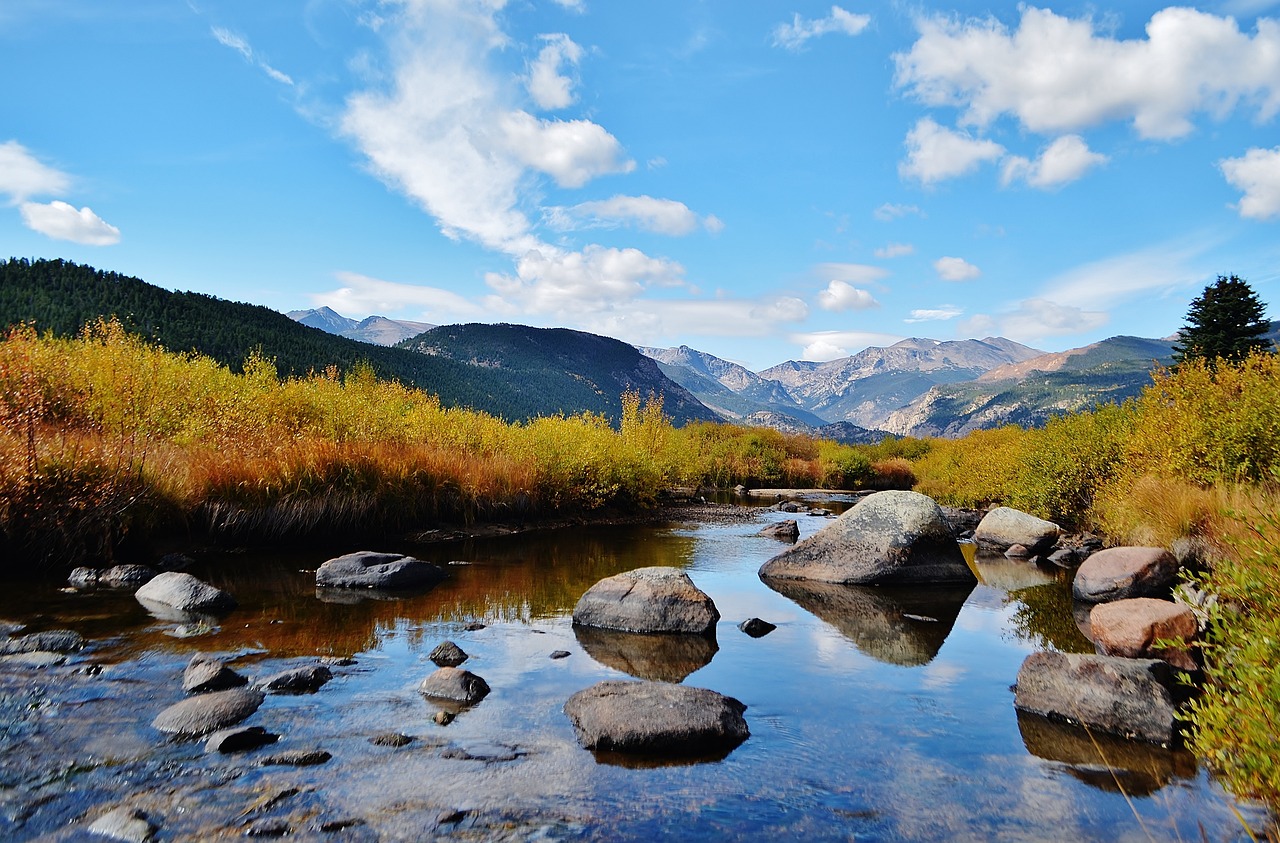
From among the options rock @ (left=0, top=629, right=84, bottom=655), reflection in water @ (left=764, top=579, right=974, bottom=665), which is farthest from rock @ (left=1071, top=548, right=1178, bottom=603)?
rock @ (left=0, top=629, right=84, bottom=655)

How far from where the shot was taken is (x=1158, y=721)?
293 inches

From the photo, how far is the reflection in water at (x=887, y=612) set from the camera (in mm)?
11211

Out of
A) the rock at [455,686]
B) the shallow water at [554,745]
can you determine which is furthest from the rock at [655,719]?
the rock at [455,686]

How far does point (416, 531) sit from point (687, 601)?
11.5 meters

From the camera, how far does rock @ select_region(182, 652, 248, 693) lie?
25.1ft

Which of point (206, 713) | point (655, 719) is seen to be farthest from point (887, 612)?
point (206, 713)

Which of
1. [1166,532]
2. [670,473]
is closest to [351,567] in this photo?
[1166,532]

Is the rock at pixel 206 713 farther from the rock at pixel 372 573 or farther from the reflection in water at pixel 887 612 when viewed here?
the reflection in water at pixel 887 612

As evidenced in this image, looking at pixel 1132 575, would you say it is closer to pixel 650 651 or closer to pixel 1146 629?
pixel 1146 629

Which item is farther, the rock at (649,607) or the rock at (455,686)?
the rock at (649,607)

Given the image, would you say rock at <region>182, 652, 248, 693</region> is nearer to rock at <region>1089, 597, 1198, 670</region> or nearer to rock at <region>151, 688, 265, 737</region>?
rock at <region>151, 688, 265, 737</region>

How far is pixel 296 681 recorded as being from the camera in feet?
26.3

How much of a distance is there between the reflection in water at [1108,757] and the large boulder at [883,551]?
A: 28.9 ft

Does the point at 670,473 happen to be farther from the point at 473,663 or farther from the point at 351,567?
the point at 473,663
